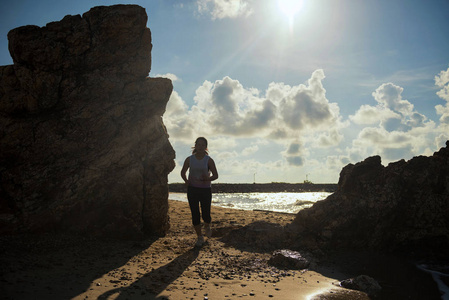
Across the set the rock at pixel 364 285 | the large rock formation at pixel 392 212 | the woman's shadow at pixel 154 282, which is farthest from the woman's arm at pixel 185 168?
the rock at pixel 364 285

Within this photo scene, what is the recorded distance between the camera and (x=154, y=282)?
15.0 ft

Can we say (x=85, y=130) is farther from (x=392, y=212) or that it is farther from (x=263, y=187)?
(x=263, y=187)

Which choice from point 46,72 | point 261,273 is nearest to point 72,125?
point 46,72

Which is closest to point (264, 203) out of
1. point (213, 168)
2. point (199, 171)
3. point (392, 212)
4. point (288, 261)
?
point (392, 212)

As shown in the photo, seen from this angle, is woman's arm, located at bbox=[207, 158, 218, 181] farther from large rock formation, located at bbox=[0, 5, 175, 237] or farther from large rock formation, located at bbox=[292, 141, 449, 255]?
large rock formation, located at bbox=[292, 141, 449, 255]

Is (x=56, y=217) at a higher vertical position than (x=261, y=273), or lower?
higher

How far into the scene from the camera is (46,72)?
6695mm

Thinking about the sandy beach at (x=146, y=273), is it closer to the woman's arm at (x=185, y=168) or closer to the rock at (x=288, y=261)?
the rock at (x=288, y=261)

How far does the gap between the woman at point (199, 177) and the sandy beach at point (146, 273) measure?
0.86 metres

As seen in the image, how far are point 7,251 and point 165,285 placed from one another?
2861 millimetres

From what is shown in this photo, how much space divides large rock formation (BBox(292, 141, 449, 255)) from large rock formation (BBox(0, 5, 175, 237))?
4287 mm

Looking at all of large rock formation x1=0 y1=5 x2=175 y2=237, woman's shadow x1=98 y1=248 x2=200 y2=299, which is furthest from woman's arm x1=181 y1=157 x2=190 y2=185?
woman's shadow x1=98 y1=248 x2=200 y2=299

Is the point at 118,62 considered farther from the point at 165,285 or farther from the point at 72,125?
the point at 165,285

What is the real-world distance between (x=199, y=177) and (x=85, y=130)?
2.79m
